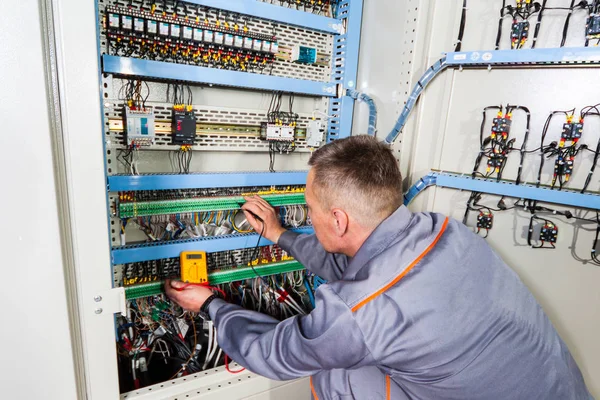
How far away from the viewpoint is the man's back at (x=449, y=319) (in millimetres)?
767

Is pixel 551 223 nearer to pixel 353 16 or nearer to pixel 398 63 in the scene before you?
pixel 398 63

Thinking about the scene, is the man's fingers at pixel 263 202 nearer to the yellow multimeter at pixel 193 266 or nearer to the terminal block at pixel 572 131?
the yellow multimeter at pixel 193 266

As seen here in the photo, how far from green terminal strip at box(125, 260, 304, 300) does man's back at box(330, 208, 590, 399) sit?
1.59 feet

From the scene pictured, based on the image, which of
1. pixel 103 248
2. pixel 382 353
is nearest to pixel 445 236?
pixel 382 353

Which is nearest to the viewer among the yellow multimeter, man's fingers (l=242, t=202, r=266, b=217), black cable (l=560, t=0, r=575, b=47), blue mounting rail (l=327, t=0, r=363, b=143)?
black cable (l=560, t=0, r=575, b=47)

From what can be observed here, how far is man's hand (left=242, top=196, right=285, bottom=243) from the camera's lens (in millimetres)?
1245

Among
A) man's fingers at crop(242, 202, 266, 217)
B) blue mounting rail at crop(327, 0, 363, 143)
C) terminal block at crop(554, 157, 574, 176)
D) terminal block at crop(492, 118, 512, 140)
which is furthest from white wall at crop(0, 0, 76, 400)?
terminal block at crop(554, 157, 574, 176)

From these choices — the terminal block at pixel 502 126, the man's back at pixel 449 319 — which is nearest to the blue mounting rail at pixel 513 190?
the terminal block at pixel 502 126

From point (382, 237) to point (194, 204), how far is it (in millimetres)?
632

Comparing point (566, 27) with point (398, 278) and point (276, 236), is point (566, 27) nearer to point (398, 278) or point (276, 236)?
point (398, 278)

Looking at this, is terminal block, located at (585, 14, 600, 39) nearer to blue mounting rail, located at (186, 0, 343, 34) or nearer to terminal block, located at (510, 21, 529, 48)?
terminal block, located at (510, 21, 529, 48)

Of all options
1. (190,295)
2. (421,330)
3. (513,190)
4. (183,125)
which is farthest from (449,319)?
(183,125)

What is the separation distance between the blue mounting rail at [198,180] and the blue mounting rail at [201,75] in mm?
295

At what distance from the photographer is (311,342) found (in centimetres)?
79
